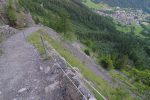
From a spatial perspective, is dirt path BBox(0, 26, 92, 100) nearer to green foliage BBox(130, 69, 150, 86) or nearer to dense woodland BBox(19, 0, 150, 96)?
green foliage BBox(130, 69, 150, 86)

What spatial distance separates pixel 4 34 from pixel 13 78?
28808 mm

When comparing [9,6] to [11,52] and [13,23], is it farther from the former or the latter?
[11,52]

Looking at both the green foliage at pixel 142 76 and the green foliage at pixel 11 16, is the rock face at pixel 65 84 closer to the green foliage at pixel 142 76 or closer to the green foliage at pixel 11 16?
the green foliage at pixel 142 76

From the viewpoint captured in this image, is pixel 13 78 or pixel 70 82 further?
pixel 13 78

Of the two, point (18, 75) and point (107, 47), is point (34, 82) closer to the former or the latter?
point (18, 75)

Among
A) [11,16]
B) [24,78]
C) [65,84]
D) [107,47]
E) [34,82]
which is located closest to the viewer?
[65,84]

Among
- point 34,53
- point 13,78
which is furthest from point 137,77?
point 13,78

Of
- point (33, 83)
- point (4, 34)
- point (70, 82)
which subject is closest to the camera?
point (70, 82)

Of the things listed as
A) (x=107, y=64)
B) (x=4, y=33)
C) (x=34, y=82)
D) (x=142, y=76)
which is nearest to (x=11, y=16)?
(x=4, y=33)


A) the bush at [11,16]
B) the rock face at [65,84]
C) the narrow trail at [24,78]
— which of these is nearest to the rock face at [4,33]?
the bush at [11,16]

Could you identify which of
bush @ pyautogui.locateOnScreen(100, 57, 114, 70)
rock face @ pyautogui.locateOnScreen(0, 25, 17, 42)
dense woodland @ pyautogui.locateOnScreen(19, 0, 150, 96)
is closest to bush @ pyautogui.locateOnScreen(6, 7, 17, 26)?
dense woodland @ pyautogui.locateOnScreen(19, 0, 150, 96)

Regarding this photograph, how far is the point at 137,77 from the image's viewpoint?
2733cm

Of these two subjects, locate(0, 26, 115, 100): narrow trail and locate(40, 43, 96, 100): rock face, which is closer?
locate(40, 43, 96, 100): rock face

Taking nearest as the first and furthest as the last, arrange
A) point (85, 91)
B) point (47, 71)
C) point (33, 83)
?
point (85, 91) < point (33, 83) < point (47, 71)
